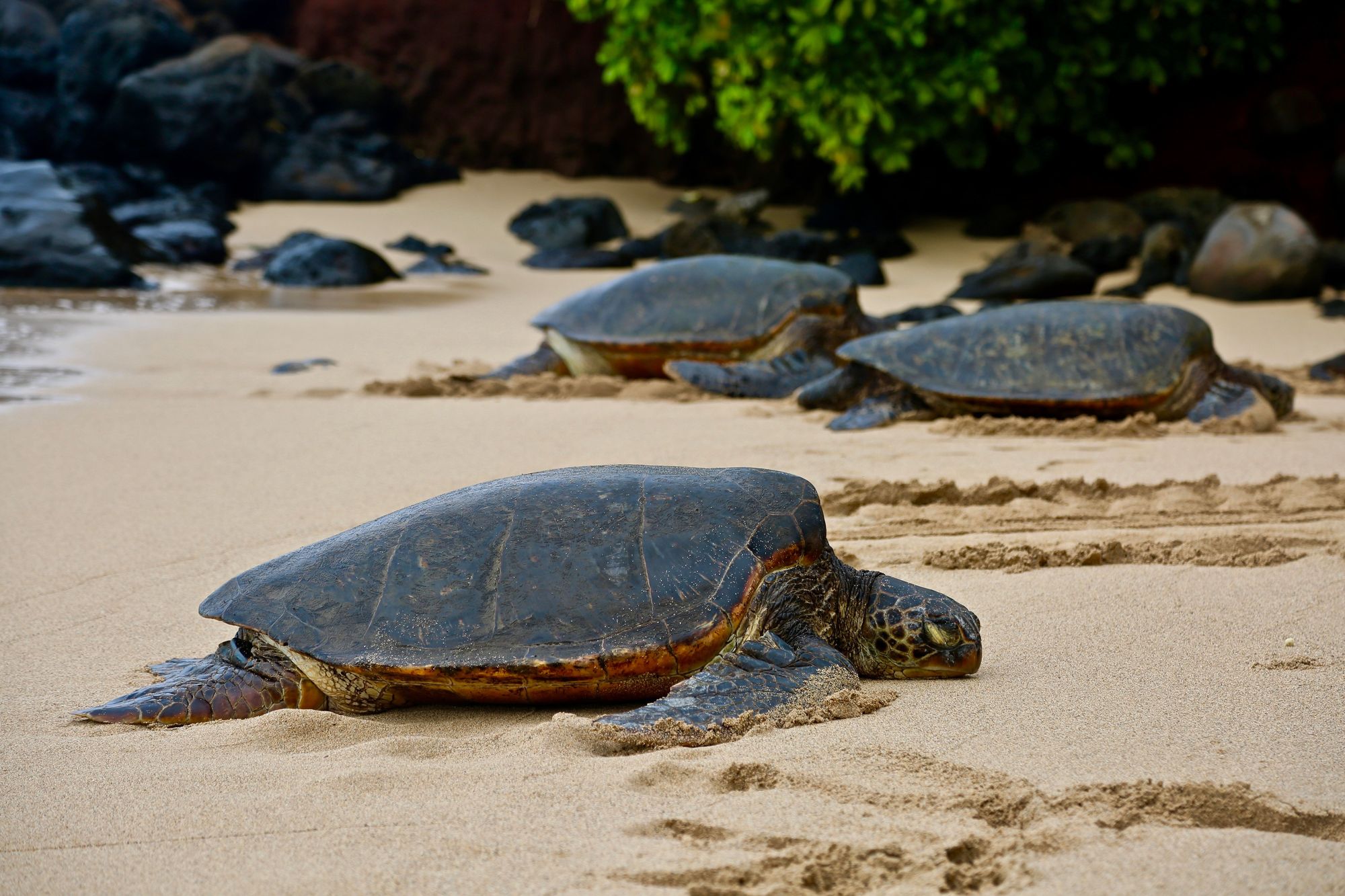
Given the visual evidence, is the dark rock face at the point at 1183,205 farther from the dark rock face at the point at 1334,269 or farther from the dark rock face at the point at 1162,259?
the dark rock face at the point at 1334,269

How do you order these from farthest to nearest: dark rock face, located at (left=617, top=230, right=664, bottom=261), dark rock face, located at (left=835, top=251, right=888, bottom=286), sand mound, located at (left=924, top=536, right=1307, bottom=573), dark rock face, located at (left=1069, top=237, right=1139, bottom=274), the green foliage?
1. dark rock face, located at (left=617, top=230, right=664, bottom=261)
2. the green foliage
3. dark rock face, located at (left=835, top=251, right=888, bottom=286)
4. dark rock face, located at (left=1069, top=237, right=1139, bottom=274)
5. sand mound, located at (left=924, top=536, right=1307, bottom=573)

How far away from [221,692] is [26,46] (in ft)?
60.5

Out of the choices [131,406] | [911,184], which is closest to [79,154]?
[911,184]

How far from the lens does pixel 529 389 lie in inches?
234

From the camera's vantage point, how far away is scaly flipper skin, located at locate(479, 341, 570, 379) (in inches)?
254

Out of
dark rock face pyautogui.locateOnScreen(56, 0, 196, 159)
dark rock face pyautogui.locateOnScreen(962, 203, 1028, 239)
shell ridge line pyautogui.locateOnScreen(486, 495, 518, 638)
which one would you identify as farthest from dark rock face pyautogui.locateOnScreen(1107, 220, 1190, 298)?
dark rock face pyautogui.locateOnScreen(56, 0, 196, 159)

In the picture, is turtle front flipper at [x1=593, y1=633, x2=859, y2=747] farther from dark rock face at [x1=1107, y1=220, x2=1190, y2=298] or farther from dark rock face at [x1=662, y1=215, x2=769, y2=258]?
dark rock face at [x1=662, y1=215, x2=769, y2=258]

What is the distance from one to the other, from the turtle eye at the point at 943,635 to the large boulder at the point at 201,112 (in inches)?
590

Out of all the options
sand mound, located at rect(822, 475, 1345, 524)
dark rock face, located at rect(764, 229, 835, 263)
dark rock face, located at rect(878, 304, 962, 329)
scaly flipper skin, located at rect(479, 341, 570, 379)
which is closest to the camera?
sand mound, located at rect(822, 475, 1345, 524)

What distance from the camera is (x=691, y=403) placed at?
227 inches

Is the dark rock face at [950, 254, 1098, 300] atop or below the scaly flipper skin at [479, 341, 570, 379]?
atop

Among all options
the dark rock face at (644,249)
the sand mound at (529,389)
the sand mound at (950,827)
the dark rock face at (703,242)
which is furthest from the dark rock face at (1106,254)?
the sand mound at (950,827)

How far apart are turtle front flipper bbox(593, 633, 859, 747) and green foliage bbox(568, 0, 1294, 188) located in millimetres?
9010

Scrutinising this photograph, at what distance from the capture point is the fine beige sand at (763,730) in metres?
1.58
